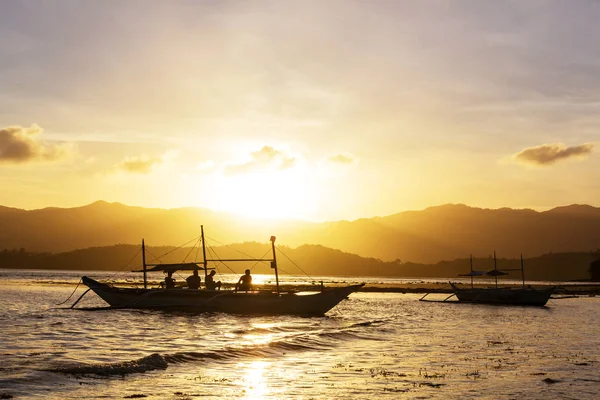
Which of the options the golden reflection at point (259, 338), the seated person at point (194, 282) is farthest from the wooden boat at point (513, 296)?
the golden reflection at point (259, 338)

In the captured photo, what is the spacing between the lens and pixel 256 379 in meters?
19.5

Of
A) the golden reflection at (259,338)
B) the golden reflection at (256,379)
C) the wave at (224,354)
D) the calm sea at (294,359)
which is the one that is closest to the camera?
the golden reflection at (256,379)

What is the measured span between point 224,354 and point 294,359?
346cm

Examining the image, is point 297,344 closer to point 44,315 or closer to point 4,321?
point 4,321

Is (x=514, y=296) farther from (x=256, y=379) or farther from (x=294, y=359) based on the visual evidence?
(x=256, y=379)

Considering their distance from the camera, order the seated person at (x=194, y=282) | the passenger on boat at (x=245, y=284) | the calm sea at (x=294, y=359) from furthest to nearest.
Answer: the seated person at (x=194, y=282) → the passenger on boat at (x=245, y=284) → the calm sea at (x=294, y=359)

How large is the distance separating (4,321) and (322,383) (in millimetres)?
30053

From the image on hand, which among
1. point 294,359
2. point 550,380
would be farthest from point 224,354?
point 550,380

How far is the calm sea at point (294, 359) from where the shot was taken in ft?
57.9

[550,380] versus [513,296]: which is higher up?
[550,380]

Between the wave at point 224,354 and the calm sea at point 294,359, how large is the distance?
53 millimetres

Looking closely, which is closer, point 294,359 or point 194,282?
point 294,359

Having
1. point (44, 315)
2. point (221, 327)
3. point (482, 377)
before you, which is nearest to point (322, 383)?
point (482, 377)

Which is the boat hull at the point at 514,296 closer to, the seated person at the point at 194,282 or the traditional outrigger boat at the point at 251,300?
the traditional outrigger boat at the point at 251,300
